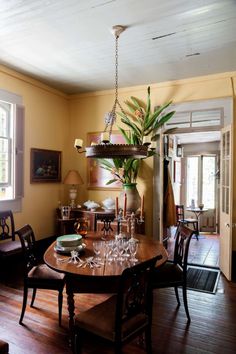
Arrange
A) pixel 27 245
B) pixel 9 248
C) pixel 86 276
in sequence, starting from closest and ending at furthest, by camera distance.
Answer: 1. pixel 86 276
2. pixel 27 245
3. pixel 9 248

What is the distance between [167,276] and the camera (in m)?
2.66

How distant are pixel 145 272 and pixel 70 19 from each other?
251 cm

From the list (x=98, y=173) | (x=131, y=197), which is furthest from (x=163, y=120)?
(x=98, y=173)

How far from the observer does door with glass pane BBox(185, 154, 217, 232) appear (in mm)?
7949

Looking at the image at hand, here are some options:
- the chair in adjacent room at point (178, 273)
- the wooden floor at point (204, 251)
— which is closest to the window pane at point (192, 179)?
the wooden floor at point (204, 251)

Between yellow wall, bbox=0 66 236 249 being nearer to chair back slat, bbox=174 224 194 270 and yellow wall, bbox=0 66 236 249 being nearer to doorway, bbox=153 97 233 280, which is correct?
doorway, bbox=153 97 233 280

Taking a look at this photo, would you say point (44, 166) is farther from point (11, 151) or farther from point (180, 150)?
point (180, 150)

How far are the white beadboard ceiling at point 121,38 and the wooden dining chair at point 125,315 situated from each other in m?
2.30

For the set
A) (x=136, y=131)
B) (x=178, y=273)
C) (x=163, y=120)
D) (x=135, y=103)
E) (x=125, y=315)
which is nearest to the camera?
(x=125, y=315)

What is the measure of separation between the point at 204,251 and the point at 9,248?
3624 millimetres

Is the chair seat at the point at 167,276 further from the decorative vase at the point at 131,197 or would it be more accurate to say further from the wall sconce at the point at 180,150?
the wall sconce at the point at 180,150

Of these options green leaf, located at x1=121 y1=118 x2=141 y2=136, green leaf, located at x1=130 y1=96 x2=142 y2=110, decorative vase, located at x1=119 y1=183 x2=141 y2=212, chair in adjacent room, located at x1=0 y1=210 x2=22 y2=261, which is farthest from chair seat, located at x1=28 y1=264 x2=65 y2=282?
green leaf, located at x1=130 y1=96 x2=142 y2=110

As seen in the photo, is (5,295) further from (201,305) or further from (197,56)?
(197,56)

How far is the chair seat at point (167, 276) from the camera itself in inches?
103
